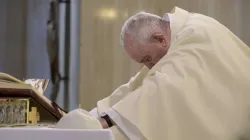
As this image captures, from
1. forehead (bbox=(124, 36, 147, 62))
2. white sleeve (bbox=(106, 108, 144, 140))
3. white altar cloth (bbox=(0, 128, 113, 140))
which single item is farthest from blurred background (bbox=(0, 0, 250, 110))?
white altar cloth (bbox=(0, 128, 113, 140))

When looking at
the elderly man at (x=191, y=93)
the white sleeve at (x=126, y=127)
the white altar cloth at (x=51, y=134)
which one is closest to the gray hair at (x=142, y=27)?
the elderly man at (x=191, y=93)

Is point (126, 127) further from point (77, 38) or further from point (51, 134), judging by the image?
point (77, 38)

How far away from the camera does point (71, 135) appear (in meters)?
0.67

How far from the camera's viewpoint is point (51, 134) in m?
0.67

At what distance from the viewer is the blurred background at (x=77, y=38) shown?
277 cm

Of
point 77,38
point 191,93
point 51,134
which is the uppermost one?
point 51,134

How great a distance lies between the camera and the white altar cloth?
0.66 m

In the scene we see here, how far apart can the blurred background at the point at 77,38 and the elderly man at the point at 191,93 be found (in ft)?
4.22

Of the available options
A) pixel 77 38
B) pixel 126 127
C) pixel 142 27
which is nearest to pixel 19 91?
pixel 126 127

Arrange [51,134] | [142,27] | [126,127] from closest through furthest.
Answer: [51,134] < [126,127] < [142,27]

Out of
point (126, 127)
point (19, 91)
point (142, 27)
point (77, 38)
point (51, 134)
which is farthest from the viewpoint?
point (77, 38)

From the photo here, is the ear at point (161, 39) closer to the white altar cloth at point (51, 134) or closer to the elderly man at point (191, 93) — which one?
the elderly man at point (191, 93)

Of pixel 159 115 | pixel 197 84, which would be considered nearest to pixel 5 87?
pixel 159 115

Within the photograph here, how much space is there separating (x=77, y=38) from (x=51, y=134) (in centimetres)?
226
